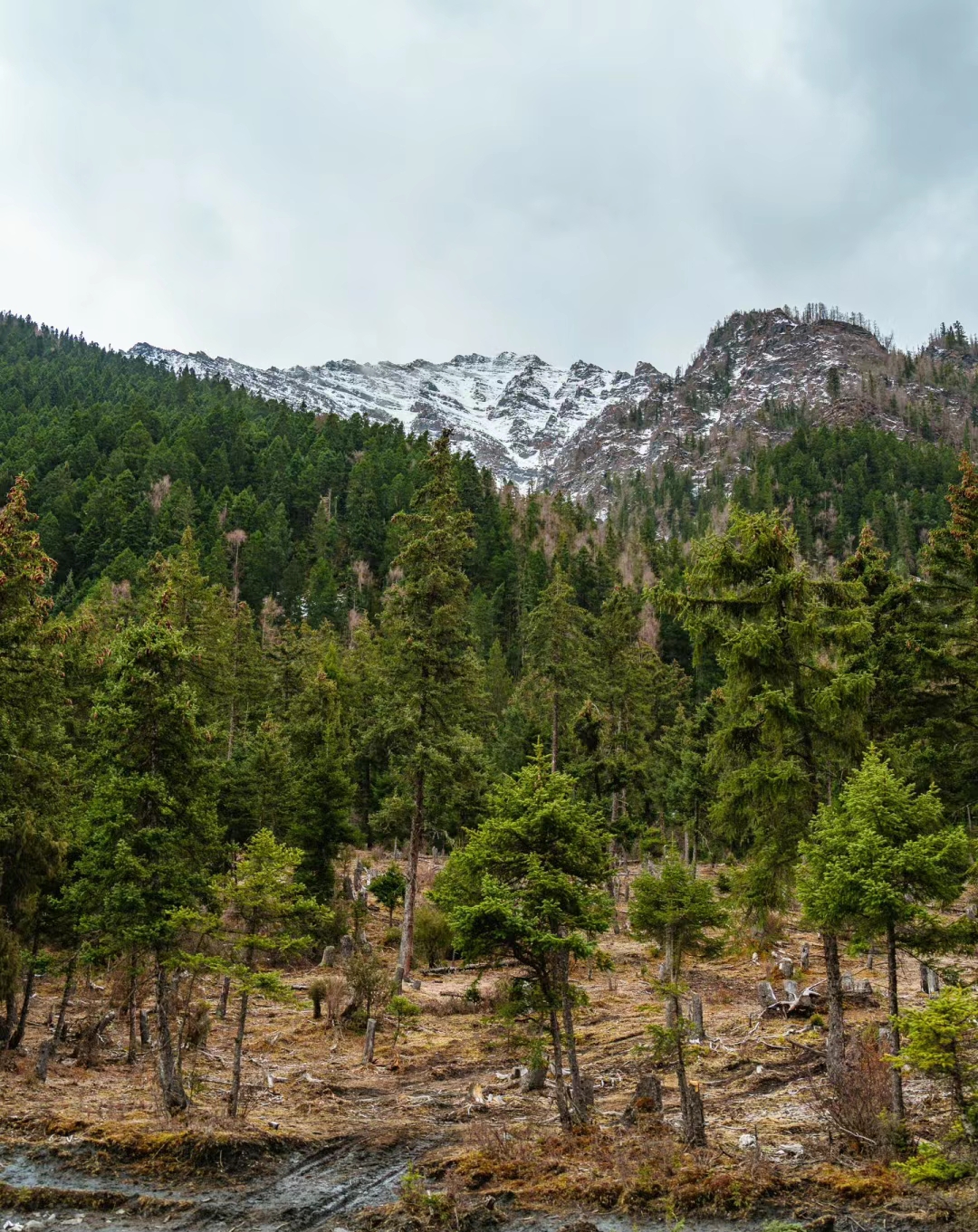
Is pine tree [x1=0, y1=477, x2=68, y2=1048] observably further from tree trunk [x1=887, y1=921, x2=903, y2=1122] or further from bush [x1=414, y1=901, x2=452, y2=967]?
tree trunk [x1=887, y1=921, x2=903, y2=1122]

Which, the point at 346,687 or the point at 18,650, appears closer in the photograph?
the point at 18,650

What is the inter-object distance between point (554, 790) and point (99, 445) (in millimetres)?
103175

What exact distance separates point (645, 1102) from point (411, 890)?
13.5 m

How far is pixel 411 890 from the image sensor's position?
87.4 feet

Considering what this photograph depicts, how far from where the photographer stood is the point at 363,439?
11756 centimetres

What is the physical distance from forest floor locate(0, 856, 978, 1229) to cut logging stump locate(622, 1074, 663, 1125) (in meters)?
0.29

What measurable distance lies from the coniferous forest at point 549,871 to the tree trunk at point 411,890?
0.17 meters

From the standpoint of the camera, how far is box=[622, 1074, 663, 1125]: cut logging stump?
46.2ft

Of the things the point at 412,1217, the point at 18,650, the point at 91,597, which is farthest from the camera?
the point at 91,597

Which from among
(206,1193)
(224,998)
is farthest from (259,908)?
(224,998)

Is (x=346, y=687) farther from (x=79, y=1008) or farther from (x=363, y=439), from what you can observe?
(x=363, y=439)

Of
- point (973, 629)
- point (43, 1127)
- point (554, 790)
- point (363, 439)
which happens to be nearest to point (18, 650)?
point (43, 1127)

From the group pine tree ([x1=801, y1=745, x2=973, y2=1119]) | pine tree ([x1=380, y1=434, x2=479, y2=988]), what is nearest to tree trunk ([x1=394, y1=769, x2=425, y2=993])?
pine tree ([x1=380, y1=434, x2=479, y2=988])

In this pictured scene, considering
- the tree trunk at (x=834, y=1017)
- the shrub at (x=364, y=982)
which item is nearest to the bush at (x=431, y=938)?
the shrub at (x=364, y=982)
